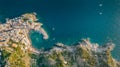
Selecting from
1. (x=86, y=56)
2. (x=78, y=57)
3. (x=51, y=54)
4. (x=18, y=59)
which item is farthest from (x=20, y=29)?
(x=86, y=56)

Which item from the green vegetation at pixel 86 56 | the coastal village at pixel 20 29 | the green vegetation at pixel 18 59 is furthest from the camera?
the coastal village at pixel 20 29

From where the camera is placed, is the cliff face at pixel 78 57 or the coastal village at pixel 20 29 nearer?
the cliff face at pixel 78 57

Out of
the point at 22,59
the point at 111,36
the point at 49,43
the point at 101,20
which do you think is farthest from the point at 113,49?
the point at 22,59

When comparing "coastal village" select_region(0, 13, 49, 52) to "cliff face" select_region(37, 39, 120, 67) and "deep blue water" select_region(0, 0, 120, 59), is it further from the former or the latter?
"cliff face" select_region(37, 39, 120, 67)

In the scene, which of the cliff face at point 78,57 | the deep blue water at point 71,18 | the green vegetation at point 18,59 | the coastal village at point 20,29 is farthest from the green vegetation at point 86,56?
the green vegetation at point 18,59

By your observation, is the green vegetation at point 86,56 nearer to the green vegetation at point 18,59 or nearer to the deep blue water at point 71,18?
the deep blue water at point 71,18

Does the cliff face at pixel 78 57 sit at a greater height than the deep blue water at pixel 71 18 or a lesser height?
lesser

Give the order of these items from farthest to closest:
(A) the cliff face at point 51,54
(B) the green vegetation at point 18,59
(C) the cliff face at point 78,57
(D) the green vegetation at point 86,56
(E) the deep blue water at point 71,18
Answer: (E) the deep blue water at point 71,18 < (D) the green vegetation at point 86,56 < (C) the cliff face at point 78,57 < (A) the cliff face at point 51,54 < (B) the green vegetation at point 18,59

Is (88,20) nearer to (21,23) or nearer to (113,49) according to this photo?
(113,49)

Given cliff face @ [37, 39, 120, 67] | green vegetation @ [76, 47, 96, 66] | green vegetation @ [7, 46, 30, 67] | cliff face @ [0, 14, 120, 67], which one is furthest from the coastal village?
green vegetation @ [76, 47, 96, 66]

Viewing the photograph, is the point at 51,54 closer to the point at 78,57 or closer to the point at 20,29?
the point at 78,57
